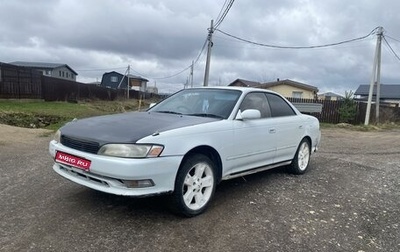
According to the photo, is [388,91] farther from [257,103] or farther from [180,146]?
[180,146]

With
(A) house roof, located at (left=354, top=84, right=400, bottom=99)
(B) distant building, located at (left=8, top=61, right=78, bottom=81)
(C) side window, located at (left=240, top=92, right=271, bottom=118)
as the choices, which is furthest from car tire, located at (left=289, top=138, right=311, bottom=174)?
(B) distant building, located at (left=8, top=61, right=78, bottom=81)

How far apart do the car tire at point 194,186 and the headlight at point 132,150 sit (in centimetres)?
42

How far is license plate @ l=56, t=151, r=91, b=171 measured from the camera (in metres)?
3.71

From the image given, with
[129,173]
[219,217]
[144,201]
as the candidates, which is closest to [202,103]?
[144,201]

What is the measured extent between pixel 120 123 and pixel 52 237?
4.54 ft

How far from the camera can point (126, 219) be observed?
12.8 feet

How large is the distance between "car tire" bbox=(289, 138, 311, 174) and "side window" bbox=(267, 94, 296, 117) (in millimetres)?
620

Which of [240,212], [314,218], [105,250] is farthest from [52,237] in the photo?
[314,218]

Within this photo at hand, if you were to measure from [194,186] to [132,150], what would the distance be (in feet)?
2.90

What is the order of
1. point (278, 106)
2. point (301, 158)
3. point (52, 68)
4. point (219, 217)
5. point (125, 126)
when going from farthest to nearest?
point (52, 68)
point (301, 158)
point (278, 106)
point (219, 217)
point (125, 126)

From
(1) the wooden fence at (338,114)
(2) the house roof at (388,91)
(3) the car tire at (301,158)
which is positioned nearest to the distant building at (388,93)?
(2) the house roof at (388,91)

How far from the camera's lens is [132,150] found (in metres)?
3.54

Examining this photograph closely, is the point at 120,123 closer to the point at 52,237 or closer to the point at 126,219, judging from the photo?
the point at 126,219

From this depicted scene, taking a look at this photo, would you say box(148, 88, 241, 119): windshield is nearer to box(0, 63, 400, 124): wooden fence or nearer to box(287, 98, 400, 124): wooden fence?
box(0, 63, 400, 124): wooden fence
